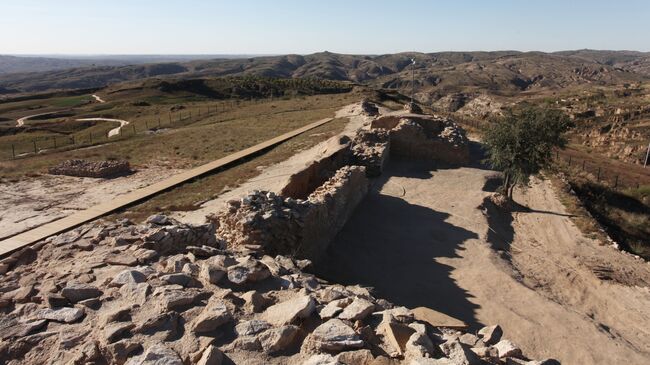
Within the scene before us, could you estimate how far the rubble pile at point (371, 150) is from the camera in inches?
887

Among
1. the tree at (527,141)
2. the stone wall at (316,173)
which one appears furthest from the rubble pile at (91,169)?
the tree at (527,141)

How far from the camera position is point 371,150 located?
23141mm

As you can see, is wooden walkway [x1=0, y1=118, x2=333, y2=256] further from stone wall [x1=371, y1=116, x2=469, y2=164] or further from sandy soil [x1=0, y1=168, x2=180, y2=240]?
stone wall [x1=371, y1=116, x2=469, y2=164]

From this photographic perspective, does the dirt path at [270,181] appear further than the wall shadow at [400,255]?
Yes

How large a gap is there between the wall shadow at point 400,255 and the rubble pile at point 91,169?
1373cm

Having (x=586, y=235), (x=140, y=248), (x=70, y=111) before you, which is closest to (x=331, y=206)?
(x=140, y=248)

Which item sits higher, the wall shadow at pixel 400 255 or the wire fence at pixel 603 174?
the wall shadow at pixel 400 255

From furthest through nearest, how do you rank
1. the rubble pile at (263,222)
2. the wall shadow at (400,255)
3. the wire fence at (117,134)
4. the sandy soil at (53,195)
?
the wire fence at (117,134), the sandy soil at (53,195), the wall shadow at (400,255), the rubble pile at (263,222)

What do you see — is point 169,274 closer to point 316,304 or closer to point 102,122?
point 316,304

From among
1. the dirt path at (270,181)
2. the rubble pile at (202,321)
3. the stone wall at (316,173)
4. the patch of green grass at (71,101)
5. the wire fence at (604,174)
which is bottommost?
the patch of green grass at (71,101)

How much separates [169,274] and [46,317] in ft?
5.90

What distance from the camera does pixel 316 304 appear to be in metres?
6.84

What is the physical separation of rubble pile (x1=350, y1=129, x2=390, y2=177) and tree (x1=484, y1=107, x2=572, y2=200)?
542 centimetres

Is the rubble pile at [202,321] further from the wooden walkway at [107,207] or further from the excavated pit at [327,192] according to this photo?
the wooden walkway at [107,207]
